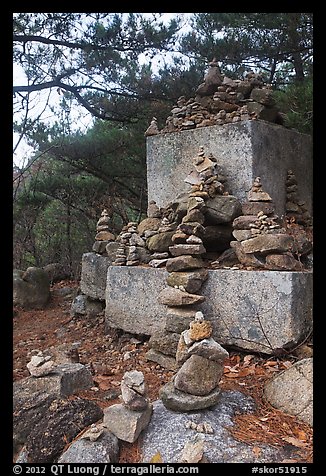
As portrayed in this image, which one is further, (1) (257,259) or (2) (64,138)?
(2) (64,138)

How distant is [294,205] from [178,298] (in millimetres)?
1881

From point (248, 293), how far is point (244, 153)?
1.46 m

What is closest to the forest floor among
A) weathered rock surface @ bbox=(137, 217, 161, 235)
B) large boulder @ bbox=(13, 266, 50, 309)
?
large boulder @ bbox=(13, 266, 50, 309)

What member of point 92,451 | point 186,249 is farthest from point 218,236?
point 92,451

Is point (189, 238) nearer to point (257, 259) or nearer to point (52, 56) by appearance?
point (257, 259)

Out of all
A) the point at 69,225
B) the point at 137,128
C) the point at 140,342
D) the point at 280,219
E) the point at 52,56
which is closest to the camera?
the point at 140,342

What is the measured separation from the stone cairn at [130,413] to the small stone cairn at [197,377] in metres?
0.20

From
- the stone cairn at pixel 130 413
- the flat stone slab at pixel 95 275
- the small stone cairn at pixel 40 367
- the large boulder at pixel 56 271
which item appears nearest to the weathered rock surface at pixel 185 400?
the stone cairn at pixel 130 413

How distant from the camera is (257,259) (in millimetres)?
3852

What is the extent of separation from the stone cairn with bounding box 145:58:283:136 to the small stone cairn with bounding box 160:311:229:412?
2.44m

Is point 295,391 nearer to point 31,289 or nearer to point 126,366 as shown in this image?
point 126,366

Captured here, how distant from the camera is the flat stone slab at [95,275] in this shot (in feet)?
17.1

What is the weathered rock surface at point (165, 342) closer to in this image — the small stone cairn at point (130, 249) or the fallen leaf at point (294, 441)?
the small stone cairn at point (130, 249)
